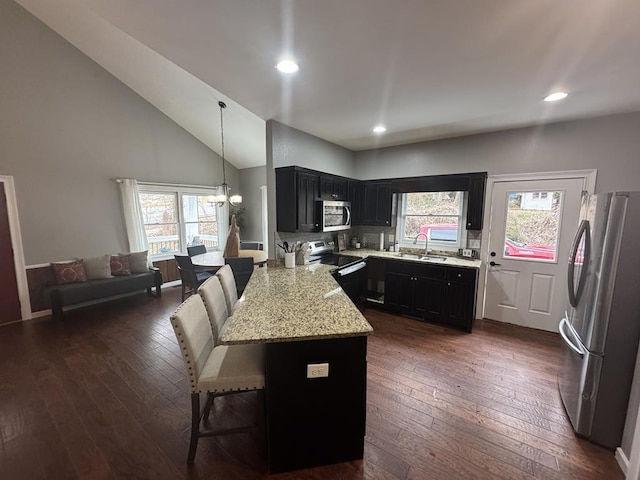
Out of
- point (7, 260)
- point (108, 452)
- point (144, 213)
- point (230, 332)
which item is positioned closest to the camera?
point (230, 332)

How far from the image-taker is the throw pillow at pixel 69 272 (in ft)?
13.3

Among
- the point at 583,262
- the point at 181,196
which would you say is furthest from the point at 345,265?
the point at 181,196

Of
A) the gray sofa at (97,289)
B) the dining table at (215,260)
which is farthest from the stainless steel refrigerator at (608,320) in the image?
the gray sofa at (97,289)

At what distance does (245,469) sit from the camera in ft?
5.27

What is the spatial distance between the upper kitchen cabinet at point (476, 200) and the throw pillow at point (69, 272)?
6.11 metres

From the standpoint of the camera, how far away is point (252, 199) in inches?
263

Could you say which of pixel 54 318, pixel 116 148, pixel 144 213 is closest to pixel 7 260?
pixel 54 318

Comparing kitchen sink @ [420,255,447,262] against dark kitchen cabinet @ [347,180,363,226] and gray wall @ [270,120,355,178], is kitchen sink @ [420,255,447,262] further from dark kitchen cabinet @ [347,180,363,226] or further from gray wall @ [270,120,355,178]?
gray wall @ [270,120,355,178]

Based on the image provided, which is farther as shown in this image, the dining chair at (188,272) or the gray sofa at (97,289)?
the dining chair at (188,272)

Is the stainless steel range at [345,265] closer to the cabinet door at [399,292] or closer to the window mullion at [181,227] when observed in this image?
the cabinet door at [399,292]

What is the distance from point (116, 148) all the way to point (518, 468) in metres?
6.61

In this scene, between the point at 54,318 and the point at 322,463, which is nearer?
the point at 322,463

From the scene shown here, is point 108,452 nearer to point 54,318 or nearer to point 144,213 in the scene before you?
point 54,318

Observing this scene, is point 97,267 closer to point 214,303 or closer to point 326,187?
point 214,303
